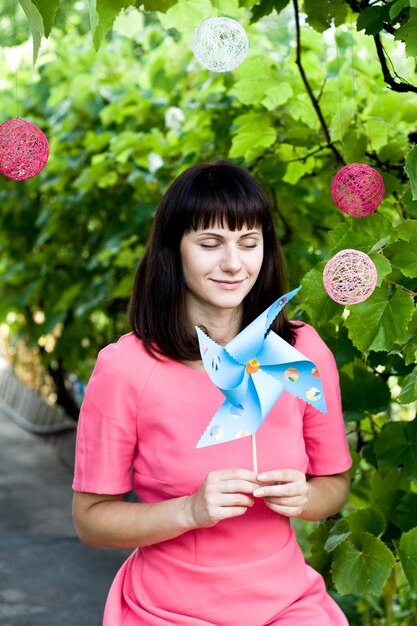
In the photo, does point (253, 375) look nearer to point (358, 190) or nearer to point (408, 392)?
point (408, 392)

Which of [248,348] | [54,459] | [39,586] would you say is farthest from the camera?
[54,459]

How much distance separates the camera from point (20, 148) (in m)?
1.74

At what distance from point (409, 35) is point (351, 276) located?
0.41 metres

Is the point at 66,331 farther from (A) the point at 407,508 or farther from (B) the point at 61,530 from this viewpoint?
(A) the point at 407,508

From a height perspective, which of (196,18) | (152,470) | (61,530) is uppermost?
(196,18)

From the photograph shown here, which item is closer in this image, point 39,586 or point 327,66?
point 327,66

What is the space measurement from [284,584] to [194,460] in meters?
0.26

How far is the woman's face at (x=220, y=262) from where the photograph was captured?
1.75 meters

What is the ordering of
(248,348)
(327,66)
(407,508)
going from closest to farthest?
(248,348) → (407,508) → (327,66)

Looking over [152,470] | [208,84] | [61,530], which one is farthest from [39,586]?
[152,470]

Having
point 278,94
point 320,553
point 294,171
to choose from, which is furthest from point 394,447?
point 278,94

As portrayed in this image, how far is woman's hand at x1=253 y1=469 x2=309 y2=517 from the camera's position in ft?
5.19

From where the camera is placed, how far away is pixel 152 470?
1.73m

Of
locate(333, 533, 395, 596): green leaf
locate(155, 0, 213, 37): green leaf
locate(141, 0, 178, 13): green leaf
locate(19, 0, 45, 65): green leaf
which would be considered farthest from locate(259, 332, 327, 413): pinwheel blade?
locate(155, 0, 213, 37): green leaf
